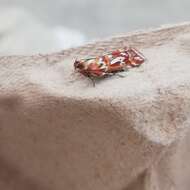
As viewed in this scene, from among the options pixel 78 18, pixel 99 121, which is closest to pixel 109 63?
pixel 99 121

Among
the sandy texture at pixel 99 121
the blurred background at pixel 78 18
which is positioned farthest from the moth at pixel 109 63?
the blurred background at pixel 78 18

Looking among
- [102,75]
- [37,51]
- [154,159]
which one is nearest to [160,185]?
[154,159]

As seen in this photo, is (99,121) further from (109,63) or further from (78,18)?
(78,18)

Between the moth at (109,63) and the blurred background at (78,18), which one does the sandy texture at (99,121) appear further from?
the blurred background at (78,18)

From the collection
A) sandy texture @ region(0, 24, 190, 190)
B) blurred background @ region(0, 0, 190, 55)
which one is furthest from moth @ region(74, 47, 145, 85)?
blurred background @ region(0, 0, 190, 55)

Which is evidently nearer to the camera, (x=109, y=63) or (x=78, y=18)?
(x=109, y=63)

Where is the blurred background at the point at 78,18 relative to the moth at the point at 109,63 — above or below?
below

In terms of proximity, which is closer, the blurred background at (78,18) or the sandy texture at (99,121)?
the sandy texture at (99,121)
